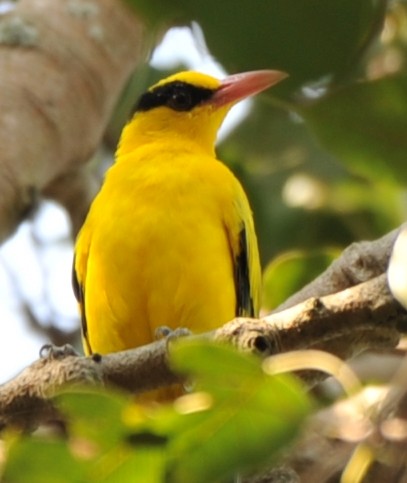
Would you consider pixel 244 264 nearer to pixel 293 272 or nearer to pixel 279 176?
pixel 293 272

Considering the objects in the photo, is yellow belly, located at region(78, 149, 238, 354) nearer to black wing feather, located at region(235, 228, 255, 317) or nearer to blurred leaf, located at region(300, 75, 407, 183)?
black wing feather, located at region(235, 228, 255, 317)

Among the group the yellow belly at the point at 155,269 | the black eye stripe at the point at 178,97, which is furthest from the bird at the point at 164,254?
the black eye stripe at the point at 178,97

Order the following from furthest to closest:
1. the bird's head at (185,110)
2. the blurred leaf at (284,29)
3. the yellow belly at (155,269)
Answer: the bird's head at (185,110) → the yellow belly at (155,269) → the blurred leaf at (284,29)

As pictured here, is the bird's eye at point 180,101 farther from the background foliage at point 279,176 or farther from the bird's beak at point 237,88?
the background foliage at point 279,176

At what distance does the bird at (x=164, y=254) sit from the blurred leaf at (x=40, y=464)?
1957 millimetres

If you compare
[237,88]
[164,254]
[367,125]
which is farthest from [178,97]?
[367,125]

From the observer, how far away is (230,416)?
181 centimetres

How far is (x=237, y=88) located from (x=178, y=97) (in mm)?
329

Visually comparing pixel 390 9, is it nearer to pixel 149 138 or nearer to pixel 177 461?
pixel 149 138

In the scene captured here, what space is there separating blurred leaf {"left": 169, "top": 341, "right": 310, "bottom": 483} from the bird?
6.42ft

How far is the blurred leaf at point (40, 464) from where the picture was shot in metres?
1.79

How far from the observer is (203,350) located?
1.79 meters

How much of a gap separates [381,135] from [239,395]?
1.99m

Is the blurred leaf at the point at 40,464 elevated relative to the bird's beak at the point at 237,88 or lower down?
elevated
